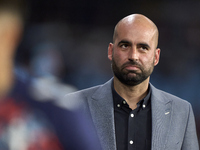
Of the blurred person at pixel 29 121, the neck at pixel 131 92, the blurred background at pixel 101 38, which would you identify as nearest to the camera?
the blurred person at pixel 29 121

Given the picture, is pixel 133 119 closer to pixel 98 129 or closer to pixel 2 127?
pixel 98 129

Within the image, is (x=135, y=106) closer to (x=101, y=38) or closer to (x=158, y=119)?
(x=158, y=119)

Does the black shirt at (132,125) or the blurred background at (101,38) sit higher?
the blurred background at (101,38)

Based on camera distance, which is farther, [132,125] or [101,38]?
[101,38]

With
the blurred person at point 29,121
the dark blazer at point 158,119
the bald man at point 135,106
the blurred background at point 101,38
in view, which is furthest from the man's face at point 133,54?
the blurred person at point 29,121

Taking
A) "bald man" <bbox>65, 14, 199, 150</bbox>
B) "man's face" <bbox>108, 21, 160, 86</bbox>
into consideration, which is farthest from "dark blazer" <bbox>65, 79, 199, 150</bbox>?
"man's face" <bbox>108, 21, 160, 86</bbox>

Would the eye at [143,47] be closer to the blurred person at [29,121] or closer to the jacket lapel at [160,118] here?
the jacket lapel at [160,118]

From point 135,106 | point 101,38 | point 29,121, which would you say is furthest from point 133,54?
point 29,121

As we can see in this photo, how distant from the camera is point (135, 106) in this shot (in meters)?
1.15

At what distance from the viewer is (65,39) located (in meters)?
1.56

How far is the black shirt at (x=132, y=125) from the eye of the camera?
1083mm

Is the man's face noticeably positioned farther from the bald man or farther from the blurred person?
the blurred person

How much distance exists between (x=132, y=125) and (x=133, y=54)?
0.93ft

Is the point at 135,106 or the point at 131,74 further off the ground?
the point at 131,74
